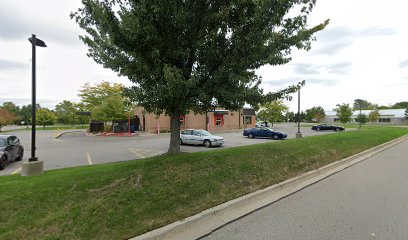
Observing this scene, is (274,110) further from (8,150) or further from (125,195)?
(125,195)

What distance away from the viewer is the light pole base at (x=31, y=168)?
6.54 meters

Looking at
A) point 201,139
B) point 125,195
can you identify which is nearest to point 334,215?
point 125,195

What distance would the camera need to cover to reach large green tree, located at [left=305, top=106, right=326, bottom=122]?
3513 inches

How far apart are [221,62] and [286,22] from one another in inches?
82.1

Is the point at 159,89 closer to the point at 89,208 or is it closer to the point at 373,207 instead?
the point at 89,208

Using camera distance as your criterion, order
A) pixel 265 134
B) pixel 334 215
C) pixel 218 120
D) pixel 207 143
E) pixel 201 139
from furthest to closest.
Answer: pixel 218 120, pixel 265 134, pixel 201 139, pixel 207 143, pixel 334 215

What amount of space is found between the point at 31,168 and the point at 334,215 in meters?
7.78

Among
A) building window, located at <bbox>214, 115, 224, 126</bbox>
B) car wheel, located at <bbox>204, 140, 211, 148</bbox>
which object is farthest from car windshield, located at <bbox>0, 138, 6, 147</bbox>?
building window, located at <bbox>214, 115, 224, 126</bbox>

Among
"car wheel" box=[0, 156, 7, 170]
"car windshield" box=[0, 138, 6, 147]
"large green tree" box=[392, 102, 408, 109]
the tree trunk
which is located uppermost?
"large green tree" box=[392, 102, 408, 109]

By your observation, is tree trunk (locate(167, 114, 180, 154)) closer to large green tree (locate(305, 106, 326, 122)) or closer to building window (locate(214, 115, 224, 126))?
building window (locate(214, 115, 224, 126))

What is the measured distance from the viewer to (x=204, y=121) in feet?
126

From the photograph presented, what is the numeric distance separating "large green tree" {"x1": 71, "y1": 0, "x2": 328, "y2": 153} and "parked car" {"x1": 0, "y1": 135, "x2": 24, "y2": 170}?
6.60 metres

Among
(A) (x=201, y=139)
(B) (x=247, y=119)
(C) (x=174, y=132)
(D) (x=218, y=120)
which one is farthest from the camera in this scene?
(B) (x=247, y=119)

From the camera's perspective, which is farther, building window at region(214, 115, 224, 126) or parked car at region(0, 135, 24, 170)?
building window at region(214, 115, 224, 126)
